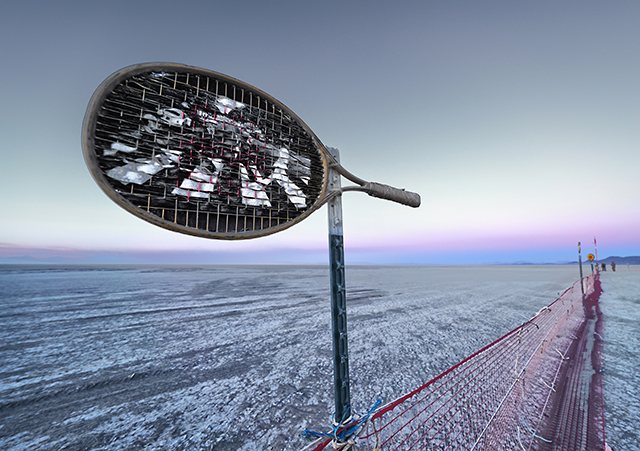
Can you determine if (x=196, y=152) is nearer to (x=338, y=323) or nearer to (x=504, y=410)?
(x=338, y=323)

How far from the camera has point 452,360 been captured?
5.15m

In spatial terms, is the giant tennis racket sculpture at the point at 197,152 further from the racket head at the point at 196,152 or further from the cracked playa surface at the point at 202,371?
the cracked playa surface at the point at 202,371

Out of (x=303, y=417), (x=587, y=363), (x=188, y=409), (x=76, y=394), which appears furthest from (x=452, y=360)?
(x=76, y=394)

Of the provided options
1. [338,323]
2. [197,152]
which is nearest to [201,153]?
[197,152]

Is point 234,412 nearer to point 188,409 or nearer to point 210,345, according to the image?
point 188,409

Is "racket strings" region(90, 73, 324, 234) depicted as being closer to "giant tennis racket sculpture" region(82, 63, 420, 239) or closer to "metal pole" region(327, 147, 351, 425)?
"giant tennis racket sculpture" region(82, 63, 420, 239)

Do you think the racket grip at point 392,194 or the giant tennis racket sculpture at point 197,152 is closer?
the giant tennis racket sculpture at point 197,152

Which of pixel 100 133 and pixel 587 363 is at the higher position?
pixel 100 133

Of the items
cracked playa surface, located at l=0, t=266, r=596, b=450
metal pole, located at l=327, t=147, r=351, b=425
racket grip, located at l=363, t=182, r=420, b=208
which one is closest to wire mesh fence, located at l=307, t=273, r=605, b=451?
metal pole, located at l=327, t=147, r=351, b=425

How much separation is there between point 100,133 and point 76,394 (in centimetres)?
528

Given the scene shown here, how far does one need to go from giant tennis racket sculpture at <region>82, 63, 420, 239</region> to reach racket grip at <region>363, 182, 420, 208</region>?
1.80 ft

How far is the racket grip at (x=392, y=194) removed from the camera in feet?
7.23

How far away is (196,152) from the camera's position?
1447 millimetres

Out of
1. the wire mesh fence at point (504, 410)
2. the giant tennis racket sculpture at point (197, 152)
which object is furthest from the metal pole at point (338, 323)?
the giant tennis racket sculpture at point (197, 152)
